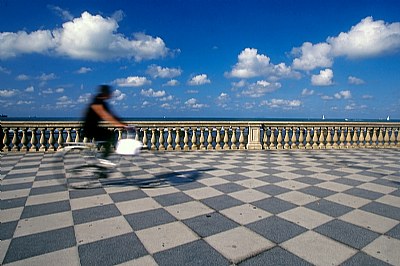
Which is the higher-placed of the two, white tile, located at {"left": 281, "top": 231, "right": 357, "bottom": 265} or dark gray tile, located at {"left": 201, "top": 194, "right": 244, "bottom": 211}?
dark gray tile, located at {"left": 201, "top": 194, "right": 244, "bottom": 211}

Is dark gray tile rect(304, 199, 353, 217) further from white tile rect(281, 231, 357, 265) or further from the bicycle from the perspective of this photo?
the bicycle

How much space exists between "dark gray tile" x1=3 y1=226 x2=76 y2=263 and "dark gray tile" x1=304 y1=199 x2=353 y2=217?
10.9 feet

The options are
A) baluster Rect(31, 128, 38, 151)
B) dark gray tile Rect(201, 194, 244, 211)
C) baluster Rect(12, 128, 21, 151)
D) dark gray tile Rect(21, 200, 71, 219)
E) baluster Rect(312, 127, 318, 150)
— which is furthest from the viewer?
baluster Rect(312, 127, 318, 150)

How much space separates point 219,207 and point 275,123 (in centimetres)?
759

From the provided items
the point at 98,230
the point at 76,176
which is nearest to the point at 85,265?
the point at 98,230

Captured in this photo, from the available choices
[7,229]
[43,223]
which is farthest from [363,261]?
Answer: [7,229]

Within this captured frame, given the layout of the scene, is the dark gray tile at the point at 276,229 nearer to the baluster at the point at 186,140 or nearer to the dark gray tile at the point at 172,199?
the dark gray tile at the point at 172,199

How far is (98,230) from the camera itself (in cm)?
286

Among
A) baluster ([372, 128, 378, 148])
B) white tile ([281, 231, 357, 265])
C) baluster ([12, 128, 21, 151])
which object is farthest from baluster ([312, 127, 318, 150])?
baluster ([12, 128, 21, 151])

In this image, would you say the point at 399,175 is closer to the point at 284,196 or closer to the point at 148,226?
the point at 284,196

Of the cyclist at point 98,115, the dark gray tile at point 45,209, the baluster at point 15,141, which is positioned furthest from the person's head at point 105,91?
the baluster at point 15,141

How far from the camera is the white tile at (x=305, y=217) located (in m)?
3.12

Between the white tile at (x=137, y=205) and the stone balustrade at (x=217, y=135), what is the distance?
15.8 feet

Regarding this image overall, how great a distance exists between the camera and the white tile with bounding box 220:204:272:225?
3.22m
